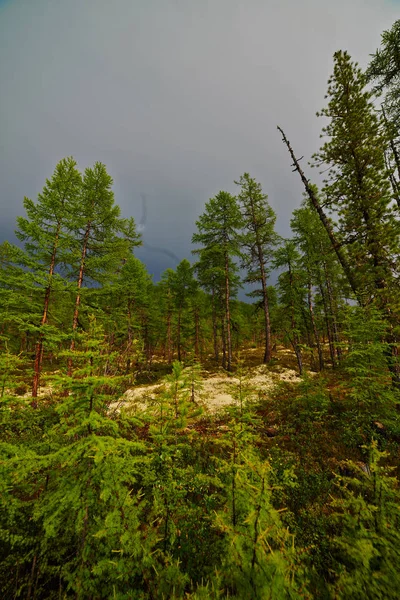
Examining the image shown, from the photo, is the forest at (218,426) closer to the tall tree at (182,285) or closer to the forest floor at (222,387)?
the forest floor at (222,387)

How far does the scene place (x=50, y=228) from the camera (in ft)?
43.8

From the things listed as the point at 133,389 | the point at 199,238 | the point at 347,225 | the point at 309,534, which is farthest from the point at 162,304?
the point at 309,534

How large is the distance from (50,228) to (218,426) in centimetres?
1443

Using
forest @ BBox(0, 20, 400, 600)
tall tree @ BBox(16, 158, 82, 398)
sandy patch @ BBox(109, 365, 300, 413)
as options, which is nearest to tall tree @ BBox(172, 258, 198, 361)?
forest @ BBox(0, 20, 400, 600)

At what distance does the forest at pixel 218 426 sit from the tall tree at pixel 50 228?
97 millimetres

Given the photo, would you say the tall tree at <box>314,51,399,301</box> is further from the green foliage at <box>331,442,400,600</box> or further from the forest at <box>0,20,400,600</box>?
the green foliage at <box>331,442,400,600</box>

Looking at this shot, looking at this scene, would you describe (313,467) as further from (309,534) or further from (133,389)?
(133,389)

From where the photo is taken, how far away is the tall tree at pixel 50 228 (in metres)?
12.4

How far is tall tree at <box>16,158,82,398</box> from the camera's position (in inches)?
488

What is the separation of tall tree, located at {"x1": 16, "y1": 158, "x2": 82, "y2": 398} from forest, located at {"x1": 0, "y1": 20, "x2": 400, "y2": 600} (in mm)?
97

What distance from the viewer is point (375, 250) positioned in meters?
8.88

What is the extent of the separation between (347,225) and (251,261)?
11.8m

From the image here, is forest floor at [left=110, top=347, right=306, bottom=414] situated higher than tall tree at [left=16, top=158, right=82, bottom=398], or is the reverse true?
tall tree at [left=16, top=158, right=82, bottom=398]

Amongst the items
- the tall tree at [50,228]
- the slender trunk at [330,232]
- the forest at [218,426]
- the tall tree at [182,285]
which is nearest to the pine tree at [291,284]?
the forest at [218,426]
